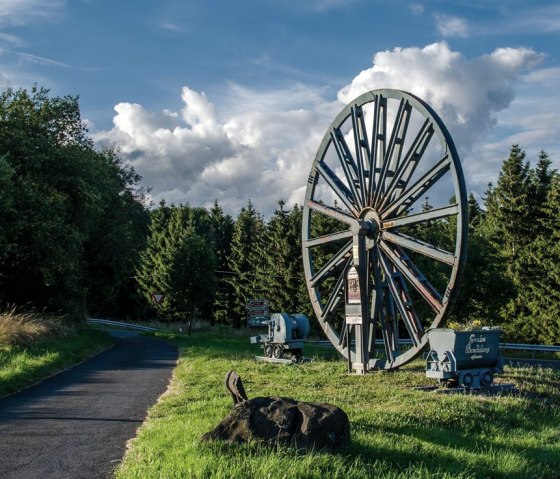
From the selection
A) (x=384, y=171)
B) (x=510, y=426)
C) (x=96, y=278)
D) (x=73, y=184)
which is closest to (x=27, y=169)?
(x=73, y=184)

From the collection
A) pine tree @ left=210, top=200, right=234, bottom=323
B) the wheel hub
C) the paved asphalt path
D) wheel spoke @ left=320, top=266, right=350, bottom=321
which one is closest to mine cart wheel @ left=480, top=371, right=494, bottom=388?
the wheel hub

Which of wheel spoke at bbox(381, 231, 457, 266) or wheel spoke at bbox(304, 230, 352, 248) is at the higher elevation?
wheel spoke at bbox(304, 230, 352, 248)

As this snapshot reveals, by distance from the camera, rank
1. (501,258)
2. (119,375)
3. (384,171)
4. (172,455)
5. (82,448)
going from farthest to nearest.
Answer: (501,258) → (384,171) → (119,375) → (82,448) → (172,455)

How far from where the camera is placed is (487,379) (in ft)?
44.8

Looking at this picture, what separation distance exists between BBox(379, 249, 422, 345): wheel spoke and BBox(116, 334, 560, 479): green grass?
4.13 ft

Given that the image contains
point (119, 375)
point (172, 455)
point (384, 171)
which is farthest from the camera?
point (384, 171)

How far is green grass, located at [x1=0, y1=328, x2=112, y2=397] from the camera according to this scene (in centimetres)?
1333

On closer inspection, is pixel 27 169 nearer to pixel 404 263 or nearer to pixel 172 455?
pixel 404 263

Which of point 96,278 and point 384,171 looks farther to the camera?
point 96,278

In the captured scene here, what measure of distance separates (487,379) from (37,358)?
35.1ft

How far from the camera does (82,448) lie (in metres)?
7.91

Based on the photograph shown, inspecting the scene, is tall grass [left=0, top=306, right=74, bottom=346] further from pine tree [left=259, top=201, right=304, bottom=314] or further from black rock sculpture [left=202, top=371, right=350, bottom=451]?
pine tree [left=259, top=201, right=304, bottom=314]

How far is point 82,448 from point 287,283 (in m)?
38.3

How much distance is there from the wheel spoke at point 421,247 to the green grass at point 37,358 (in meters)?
8.72
